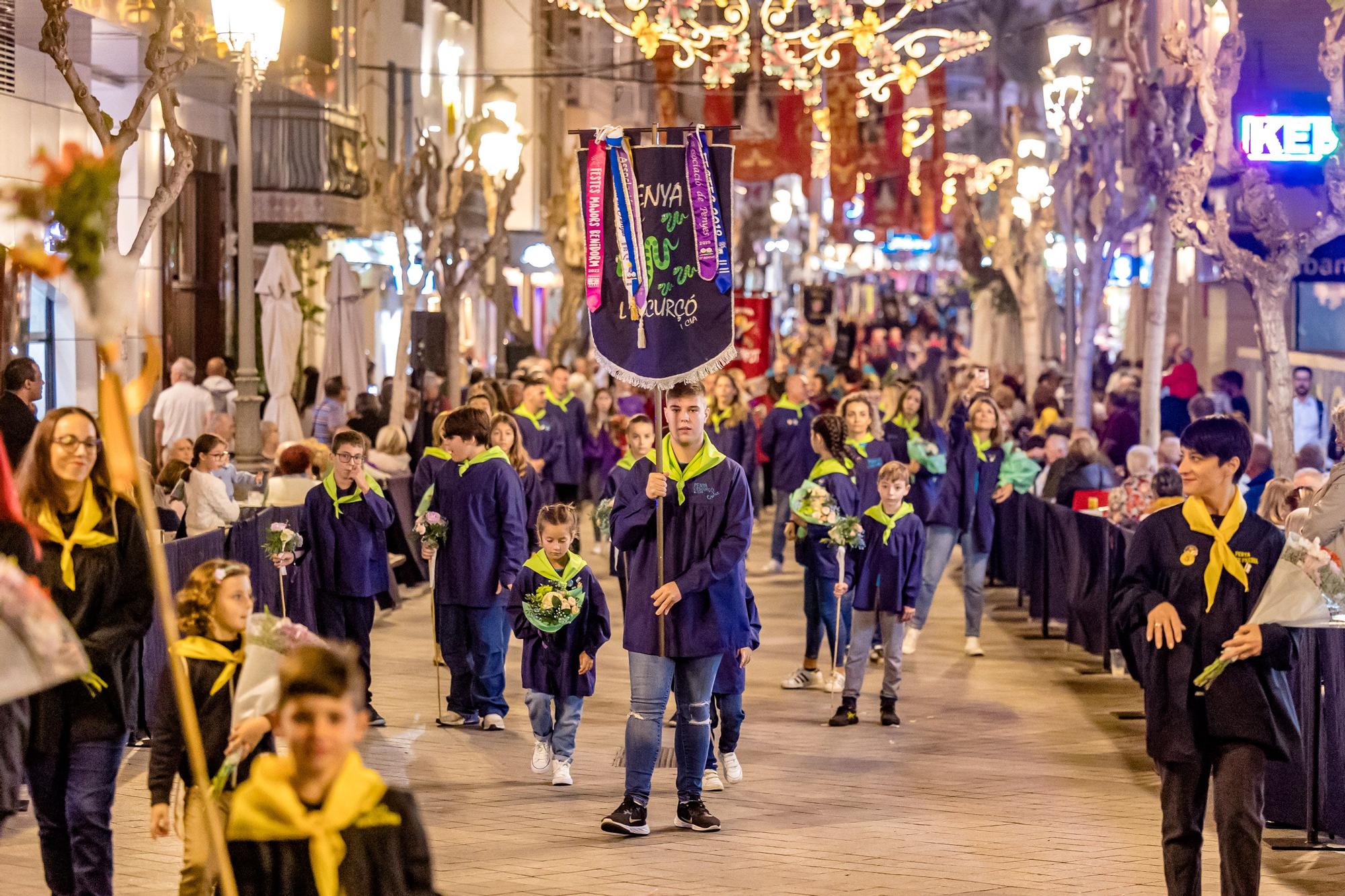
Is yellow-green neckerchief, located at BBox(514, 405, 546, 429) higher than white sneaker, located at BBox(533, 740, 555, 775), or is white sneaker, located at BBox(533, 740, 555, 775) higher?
yellow-green neckerchief, located at BBox(514, 405, 546, 429)

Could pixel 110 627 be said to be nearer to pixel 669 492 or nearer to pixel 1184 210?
pixel 669 492

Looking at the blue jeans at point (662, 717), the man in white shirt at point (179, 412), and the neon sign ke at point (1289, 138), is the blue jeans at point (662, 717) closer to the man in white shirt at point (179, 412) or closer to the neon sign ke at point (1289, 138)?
the man in white shirt at point (179, 412)

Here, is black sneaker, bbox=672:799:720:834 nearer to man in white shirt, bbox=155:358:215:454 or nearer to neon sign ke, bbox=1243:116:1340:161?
man in white shirt, bbox=155:358:215:454

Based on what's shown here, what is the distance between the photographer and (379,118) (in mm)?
33719

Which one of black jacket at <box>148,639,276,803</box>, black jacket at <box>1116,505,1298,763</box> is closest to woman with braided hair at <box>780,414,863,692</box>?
black jacket at <box>1116,505,1298,763</box>

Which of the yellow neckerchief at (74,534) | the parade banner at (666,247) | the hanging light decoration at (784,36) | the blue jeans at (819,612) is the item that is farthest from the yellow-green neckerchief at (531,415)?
the yellow neckerchief at (74,534)

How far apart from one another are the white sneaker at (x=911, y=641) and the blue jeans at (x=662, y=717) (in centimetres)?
611

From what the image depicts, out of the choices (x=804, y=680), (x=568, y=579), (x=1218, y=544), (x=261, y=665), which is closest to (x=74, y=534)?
(x=261, y=665)

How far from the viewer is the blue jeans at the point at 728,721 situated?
9.90 metres

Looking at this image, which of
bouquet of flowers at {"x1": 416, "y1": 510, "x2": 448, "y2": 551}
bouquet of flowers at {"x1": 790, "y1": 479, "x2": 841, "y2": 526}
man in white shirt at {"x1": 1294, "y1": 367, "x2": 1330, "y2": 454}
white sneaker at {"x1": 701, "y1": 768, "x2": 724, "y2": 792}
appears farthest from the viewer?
man in white shirt at {"x1": 1294, "y1": 367, "x2": 1330, "y2": 454}

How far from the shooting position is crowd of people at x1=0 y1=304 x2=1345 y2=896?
5.74 m

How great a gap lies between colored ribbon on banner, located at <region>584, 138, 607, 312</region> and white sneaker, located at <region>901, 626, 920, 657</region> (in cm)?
628

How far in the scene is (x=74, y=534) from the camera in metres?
6.38

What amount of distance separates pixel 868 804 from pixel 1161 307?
36.0 ft
